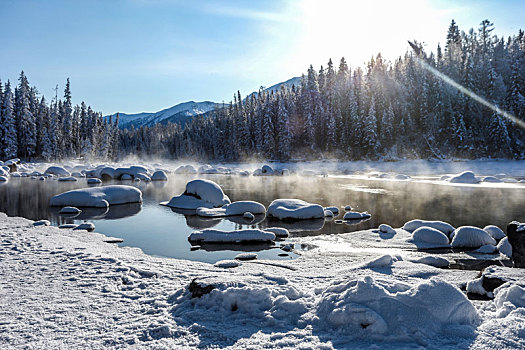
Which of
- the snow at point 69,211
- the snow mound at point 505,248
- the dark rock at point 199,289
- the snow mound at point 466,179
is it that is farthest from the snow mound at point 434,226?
the snow mound at point 466,179

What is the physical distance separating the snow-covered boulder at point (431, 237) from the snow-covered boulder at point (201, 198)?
969 centimetres

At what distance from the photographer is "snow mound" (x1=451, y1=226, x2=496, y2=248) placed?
9.22 m

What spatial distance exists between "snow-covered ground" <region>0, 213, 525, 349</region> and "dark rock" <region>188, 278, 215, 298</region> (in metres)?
0.03

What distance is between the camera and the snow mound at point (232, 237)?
32.4 ft

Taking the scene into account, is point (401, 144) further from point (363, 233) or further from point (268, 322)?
point (268, 322)

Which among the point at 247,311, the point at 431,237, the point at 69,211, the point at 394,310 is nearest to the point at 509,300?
the point at 394,310

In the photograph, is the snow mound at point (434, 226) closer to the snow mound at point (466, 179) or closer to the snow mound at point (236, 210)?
the snow mound at point (236, 210)

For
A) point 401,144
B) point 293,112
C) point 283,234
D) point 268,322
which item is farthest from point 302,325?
point 293,112

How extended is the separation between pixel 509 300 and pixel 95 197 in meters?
17.4

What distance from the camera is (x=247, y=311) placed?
4.32 m

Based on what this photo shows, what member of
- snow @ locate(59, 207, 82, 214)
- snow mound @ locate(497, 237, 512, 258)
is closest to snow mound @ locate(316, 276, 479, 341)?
snow mound @ locate(497, 237, 512, 258)

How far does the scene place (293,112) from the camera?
201 feet

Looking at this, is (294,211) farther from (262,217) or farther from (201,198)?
(201,198)

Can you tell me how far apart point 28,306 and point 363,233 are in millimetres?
9242
